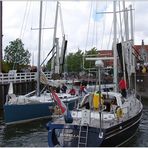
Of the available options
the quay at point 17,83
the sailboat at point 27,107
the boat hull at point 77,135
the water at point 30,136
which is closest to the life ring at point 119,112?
the boat hull at point 77,135

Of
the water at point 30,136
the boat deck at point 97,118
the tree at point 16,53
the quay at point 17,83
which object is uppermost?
the tree at point 16,53

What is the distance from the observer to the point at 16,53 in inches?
2662

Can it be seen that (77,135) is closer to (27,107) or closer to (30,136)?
(30,136)

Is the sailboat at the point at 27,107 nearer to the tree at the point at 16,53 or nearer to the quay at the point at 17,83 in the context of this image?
the quay at the point at 17,83

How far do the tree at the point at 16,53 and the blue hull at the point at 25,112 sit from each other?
136 ft

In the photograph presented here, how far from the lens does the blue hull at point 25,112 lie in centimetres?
2380

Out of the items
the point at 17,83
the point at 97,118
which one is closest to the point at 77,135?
the point at 97,118

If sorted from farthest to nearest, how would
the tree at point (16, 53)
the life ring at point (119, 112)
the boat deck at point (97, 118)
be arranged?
the tree at point (16, 53) < the life ring at point (119, 112) < the boat deck at point (97, 118)

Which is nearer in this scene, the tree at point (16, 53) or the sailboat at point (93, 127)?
the sailboat at point (93, 127)

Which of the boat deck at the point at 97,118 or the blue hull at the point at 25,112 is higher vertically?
the boat deck at the point at 97,118

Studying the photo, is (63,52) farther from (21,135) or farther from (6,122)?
(21,135)

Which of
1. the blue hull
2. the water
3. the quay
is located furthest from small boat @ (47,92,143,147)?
the quay

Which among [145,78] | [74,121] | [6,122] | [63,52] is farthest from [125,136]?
[145,78]

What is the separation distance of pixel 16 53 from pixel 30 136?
1907 inches
